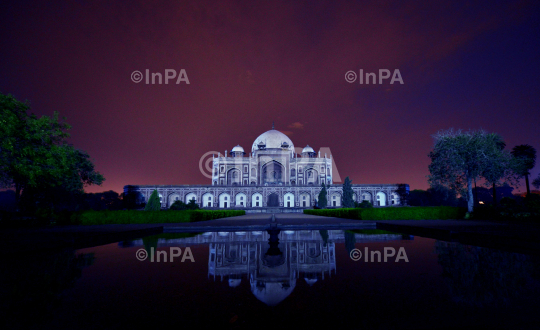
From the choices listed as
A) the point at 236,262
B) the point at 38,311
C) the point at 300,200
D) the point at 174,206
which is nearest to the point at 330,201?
the point at 300,200

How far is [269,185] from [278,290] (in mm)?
44735

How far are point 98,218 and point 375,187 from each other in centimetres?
4544

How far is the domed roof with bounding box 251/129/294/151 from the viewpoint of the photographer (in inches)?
2351

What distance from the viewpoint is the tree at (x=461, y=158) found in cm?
2414

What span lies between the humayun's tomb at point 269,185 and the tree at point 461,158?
2169cm

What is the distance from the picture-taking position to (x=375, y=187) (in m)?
50.8

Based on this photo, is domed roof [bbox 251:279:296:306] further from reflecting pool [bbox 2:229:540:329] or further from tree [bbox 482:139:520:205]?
tree [bbox 482:139:520:205]

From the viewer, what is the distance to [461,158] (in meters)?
24.5

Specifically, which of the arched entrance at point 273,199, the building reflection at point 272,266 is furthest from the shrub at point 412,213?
the arched entrance at point 273,199

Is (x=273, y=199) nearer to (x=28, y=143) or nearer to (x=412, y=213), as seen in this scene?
(x=412, y=213)

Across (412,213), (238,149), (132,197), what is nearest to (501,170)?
(412,213)

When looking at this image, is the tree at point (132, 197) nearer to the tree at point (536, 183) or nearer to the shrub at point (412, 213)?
the shrub at point (412, 213)

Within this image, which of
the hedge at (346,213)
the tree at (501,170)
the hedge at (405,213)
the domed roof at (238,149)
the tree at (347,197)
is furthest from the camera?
the domed roof at (238,149)

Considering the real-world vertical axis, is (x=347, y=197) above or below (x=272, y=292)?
above
